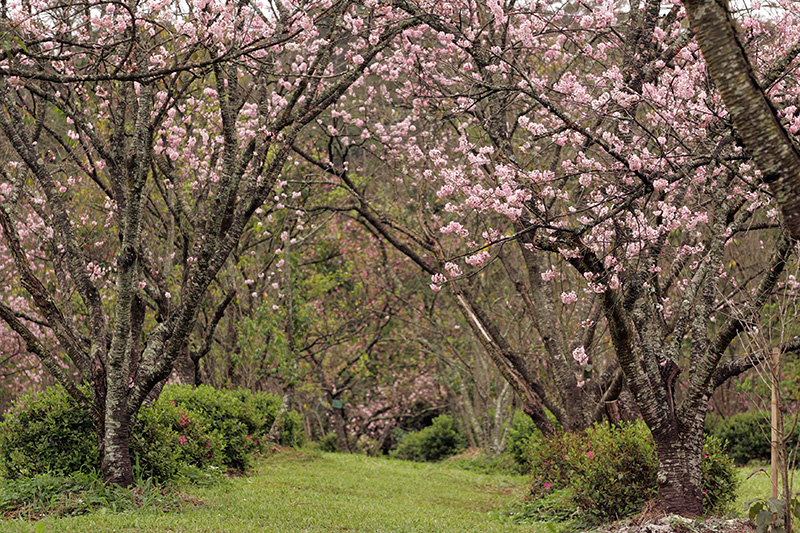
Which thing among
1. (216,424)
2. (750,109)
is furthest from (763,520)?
(216,424)

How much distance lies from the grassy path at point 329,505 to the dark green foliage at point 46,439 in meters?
1.35

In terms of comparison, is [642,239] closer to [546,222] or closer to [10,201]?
[546,222]

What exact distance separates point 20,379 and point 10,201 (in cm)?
1170

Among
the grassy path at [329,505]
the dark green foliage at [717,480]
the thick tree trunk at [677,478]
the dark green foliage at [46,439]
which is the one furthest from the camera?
the dark green foliage at [46,439]

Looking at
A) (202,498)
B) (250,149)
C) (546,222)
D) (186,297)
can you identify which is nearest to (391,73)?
(250,149)

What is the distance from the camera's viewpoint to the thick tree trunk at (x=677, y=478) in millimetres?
6348

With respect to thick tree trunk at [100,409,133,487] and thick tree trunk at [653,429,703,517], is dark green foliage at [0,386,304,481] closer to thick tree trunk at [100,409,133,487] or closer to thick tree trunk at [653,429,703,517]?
thick tree trunk at [100,409,133,487]

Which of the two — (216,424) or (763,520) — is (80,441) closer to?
(216,424)

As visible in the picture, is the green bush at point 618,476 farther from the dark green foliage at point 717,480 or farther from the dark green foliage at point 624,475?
the dark green foliage at point 717,480

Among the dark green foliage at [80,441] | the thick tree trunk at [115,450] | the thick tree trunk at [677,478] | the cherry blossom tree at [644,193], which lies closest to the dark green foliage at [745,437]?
the cherry blossom tree at [644,193]

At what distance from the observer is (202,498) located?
7.68 metres

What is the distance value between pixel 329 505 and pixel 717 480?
4.27 m

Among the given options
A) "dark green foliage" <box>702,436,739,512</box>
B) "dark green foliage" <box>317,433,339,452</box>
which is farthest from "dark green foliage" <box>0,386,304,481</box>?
"dark green foliage" <box>317,433,339,452</box>

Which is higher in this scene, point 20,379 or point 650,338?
point 20,379
